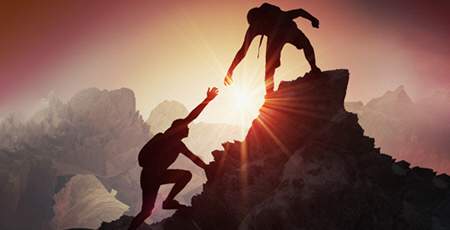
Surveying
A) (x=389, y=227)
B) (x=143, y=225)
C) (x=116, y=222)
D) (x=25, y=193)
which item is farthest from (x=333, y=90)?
(x=25, y=193)

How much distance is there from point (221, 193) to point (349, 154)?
3.74 m

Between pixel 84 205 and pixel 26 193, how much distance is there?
2891 cm

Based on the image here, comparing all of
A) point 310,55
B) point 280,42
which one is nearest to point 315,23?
point 310,55

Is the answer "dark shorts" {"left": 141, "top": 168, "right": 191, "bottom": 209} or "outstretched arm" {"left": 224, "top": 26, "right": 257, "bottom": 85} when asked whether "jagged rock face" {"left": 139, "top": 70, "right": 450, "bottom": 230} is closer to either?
"dark shorts" {"left": 141, "top": 168, "right": 191, "bottom": 209}

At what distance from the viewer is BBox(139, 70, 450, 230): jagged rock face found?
10547mm

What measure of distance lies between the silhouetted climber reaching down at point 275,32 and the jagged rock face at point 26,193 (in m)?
189

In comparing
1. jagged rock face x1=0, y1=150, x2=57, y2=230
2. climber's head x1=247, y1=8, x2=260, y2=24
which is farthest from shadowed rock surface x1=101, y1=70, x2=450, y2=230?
jagged rock face x1=0, y1=150, x2=57, y2=230

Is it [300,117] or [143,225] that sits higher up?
[300,117]

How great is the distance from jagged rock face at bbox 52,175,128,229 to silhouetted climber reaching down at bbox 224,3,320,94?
522 ft

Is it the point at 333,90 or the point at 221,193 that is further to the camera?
the point at 333,90

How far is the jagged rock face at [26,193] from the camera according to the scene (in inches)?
6870

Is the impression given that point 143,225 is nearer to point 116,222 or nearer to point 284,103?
point 116,222

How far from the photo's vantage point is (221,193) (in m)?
11.1

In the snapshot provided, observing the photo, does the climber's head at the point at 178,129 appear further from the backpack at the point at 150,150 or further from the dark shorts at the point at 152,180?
the dark shorts at the point at 152,180
